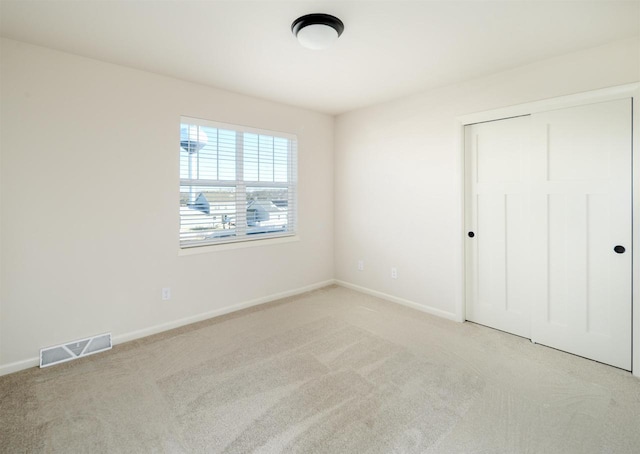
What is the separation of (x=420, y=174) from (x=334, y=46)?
1.77m

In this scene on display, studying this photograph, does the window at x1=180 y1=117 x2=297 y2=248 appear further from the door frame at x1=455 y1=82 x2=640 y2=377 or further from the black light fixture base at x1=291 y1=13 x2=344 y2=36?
the door frame at x1=455 y1=82 x2=640 y2=377

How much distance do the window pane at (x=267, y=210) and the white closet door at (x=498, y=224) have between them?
7.27 feet

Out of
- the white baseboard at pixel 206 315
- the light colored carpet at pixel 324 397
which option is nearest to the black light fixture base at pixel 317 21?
the light colored carpet at pixel 324 397

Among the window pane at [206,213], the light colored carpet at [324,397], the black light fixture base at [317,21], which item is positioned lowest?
the light colored carpet at [324,397]

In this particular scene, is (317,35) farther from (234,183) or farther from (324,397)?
(324,397)

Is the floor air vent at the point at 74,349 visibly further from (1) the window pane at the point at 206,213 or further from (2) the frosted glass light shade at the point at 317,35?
(2) the frosted glass light shade at the point at 317,35

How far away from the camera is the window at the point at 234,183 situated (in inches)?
133

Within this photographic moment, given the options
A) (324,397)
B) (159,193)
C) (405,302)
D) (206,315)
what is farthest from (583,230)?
(159,193)

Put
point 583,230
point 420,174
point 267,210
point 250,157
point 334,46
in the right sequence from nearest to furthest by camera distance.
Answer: point 334,46 < point 583,230 < point 420,174 < point 250,157 < point 267,210

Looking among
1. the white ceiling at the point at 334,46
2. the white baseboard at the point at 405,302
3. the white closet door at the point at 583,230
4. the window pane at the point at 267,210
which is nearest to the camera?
the white ceiling at the point at 334,46

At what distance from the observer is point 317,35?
218cm

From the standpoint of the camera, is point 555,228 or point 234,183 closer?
point 555,228

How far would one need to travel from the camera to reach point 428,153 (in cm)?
361

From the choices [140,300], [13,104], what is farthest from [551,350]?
[13,104]
